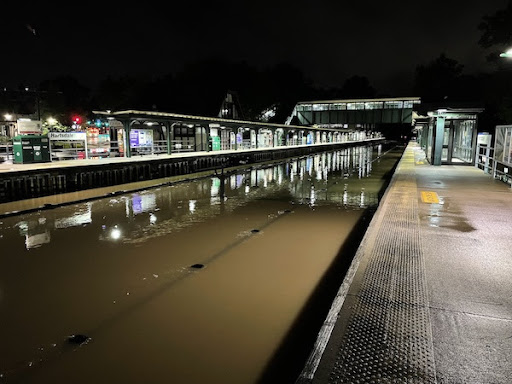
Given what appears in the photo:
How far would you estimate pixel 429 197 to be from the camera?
10734 mm

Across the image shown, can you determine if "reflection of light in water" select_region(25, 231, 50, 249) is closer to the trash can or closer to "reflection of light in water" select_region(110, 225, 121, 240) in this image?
"reflection of light in water" select_region(110, 225, 121, 240)

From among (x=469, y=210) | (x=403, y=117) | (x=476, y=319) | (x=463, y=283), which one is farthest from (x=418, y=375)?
(x=403, y=117)

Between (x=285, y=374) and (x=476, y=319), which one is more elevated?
(x=476, y=319)

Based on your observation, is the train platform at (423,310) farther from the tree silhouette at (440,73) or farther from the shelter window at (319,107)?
the tree silhouette at (440,73)

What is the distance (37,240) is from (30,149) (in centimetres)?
1126

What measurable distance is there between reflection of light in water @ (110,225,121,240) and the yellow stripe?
7.88 m

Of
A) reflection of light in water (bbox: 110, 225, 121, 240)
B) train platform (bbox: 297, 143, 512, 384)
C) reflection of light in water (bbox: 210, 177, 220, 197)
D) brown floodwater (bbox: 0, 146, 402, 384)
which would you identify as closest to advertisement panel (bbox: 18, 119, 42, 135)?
brown floodwater (bbox: 0, 146, 402, 384)

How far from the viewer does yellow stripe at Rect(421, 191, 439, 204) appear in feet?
33.2

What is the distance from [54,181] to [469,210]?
15.1 meters

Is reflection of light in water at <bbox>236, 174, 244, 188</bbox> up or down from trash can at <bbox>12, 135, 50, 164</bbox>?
down

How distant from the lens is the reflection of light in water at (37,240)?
855 cm

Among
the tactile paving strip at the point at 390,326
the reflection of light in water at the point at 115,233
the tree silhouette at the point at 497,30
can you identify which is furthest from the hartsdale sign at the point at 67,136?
the tree silhouette at the point at 497,30

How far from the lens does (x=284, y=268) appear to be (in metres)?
7.07

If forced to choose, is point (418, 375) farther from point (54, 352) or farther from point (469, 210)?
point (469, 210)
